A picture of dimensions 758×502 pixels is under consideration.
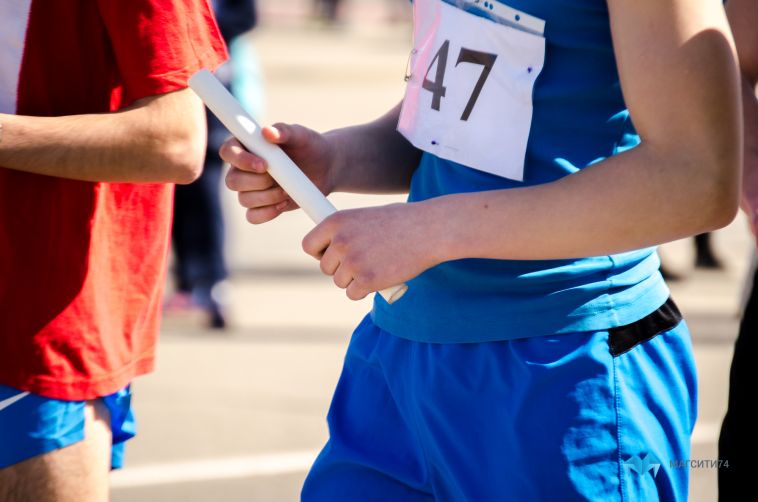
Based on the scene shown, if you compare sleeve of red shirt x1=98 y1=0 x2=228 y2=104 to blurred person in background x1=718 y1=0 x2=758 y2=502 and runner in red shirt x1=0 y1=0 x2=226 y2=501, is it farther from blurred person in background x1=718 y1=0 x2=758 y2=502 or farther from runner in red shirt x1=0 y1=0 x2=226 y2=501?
blurred person in background x1=718 y1=0 x2=758 y2=502

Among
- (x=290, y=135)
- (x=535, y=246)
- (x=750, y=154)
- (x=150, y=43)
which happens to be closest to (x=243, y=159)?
(x=290, y=135)

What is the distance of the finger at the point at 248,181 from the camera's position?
1790mm

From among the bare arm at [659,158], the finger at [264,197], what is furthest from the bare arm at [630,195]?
the finger at [264,197]

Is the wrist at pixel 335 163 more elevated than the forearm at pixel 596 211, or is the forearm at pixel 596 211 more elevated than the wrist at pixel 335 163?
the forearm at pixel 596 211

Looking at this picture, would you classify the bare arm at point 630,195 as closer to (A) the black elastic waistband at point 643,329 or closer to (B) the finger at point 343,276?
(B) the finger at point 343,276

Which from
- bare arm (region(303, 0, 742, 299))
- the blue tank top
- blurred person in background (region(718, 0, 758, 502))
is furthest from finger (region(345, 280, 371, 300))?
blurred person in background (region(718, 0, 758, 502))

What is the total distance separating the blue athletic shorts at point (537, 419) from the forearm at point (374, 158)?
13.0 inches

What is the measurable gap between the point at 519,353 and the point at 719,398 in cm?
341

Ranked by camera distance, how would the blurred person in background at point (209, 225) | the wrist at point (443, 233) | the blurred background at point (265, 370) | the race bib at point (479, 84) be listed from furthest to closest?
the blurred person in background at point (209, 225) < the blurred background at point (265, 370) < the race bib at point (479, 84) < the wrist at point (443, 233)

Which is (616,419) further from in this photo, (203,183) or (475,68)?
(203,183)

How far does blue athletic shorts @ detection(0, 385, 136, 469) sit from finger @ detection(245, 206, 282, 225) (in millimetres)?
420

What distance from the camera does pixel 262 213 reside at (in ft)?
6.09

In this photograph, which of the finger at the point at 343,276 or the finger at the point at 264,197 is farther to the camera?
the finger at the point at 264,197

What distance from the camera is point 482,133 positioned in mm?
1714
